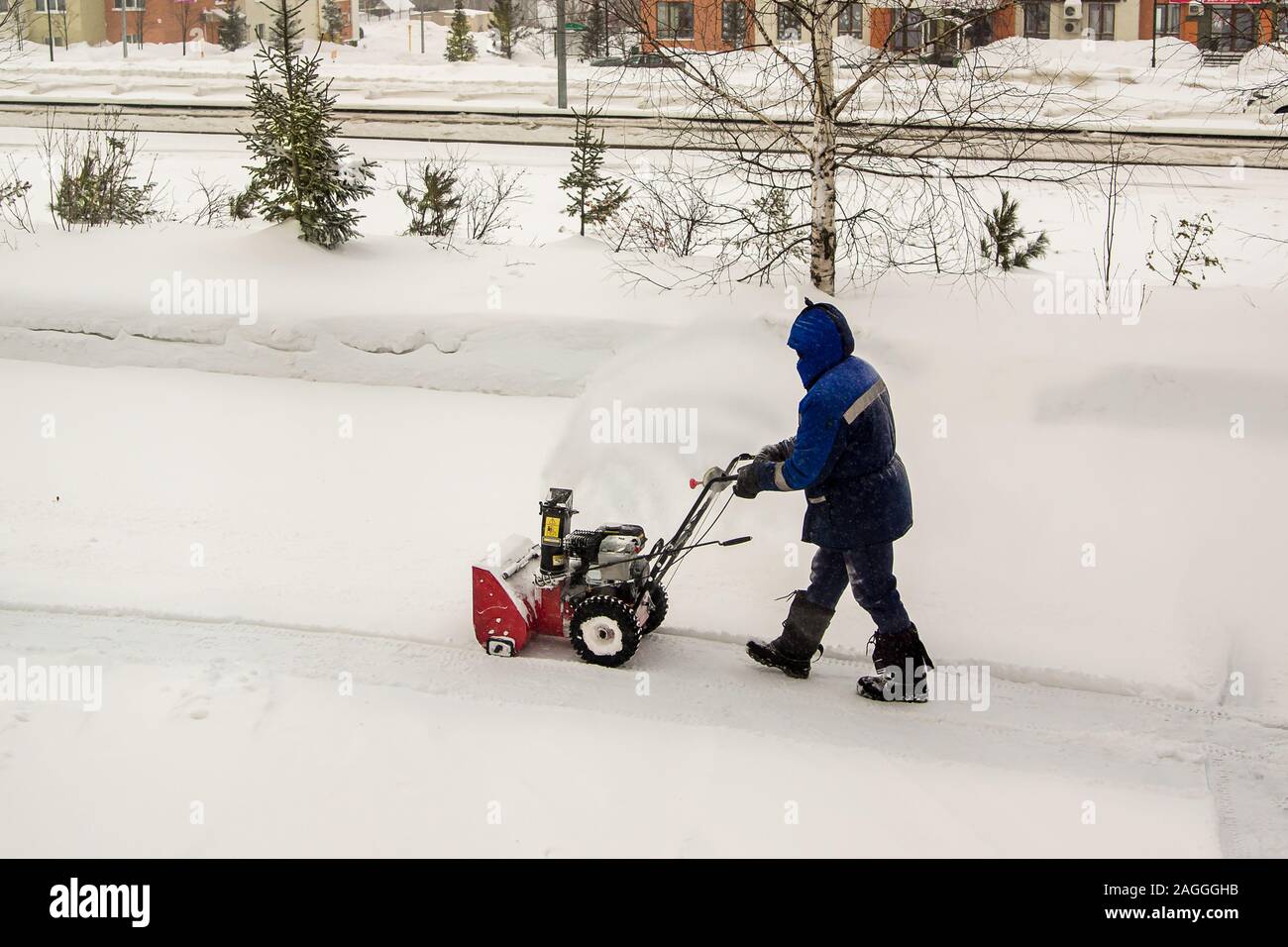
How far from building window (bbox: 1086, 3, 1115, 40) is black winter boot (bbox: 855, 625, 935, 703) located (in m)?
33.4

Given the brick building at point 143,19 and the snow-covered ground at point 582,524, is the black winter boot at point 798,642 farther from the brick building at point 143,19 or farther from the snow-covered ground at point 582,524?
the brick building at point 143,19

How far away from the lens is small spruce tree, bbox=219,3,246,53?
37406 mm

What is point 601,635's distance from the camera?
5320mm

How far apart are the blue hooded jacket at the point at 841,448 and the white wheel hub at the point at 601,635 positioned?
98cm

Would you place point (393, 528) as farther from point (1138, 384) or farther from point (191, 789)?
point (1138, 384)

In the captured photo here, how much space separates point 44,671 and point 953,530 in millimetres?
4710

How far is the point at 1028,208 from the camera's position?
46.1ft

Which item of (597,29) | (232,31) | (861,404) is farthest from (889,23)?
(232,31)

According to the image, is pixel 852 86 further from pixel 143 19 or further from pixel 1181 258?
pixel 143 19

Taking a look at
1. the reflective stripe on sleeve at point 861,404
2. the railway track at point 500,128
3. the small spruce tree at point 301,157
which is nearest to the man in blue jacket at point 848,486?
the reflective stripe on sleeve at point 861,404

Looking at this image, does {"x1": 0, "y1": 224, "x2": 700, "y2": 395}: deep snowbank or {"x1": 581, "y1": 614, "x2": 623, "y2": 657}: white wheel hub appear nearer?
{"x1": 581, "y1": 614, "x2": 623, "y2": 657}: white wheel hub

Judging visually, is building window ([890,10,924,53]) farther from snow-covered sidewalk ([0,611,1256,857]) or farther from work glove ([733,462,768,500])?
snow-covered sidewalk ([0,611,1256,857])

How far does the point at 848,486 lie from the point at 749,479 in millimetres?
434

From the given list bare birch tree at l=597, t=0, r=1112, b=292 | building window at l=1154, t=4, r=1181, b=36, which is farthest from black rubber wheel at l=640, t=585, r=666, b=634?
building window at l=1154, t=4, r=1181, b=36
